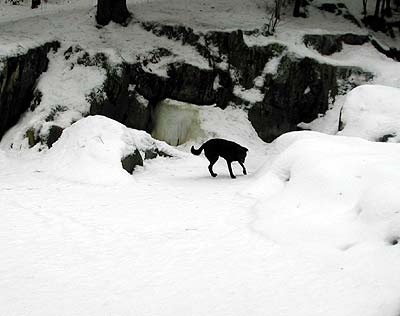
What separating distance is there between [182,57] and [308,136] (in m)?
8.05

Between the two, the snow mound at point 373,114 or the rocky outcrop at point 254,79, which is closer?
the snow mound at point 373,114

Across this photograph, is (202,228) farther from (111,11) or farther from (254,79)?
(111,11)

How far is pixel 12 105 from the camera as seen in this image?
13.7 metres

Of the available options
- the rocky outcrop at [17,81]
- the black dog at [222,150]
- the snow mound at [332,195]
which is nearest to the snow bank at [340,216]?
the snow mound at [332,195]

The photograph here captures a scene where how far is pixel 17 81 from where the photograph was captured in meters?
13.8

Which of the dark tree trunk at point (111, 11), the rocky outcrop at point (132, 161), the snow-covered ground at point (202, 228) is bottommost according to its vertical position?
the rocky outcrop at point (132, 161)

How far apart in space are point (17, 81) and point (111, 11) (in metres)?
5.11

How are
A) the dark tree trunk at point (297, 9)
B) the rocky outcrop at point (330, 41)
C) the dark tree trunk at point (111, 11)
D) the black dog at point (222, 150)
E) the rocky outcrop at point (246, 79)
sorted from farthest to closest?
the dark tree trunk at point (297, 9)
the rocky outcrop at point (330, 41)
the dark tree trunk at point (111, 11)
the rocky outcrop at point (246, 79)
the black dog at point (222, 150)

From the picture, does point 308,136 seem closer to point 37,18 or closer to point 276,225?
point 276,225

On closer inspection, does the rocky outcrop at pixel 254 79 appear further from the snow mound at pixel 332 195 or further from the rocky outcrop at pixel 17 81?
the snow mound at pixel 332 195

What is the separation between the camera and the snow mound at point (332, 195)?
514 centimetres

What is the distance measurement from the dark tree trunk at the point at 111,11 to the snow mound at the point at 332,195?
11.3m

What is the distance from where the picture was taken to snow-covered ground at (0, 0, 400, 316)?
407 cm

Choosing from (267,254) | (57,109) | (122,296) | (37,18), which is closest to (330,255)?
(267,254)
